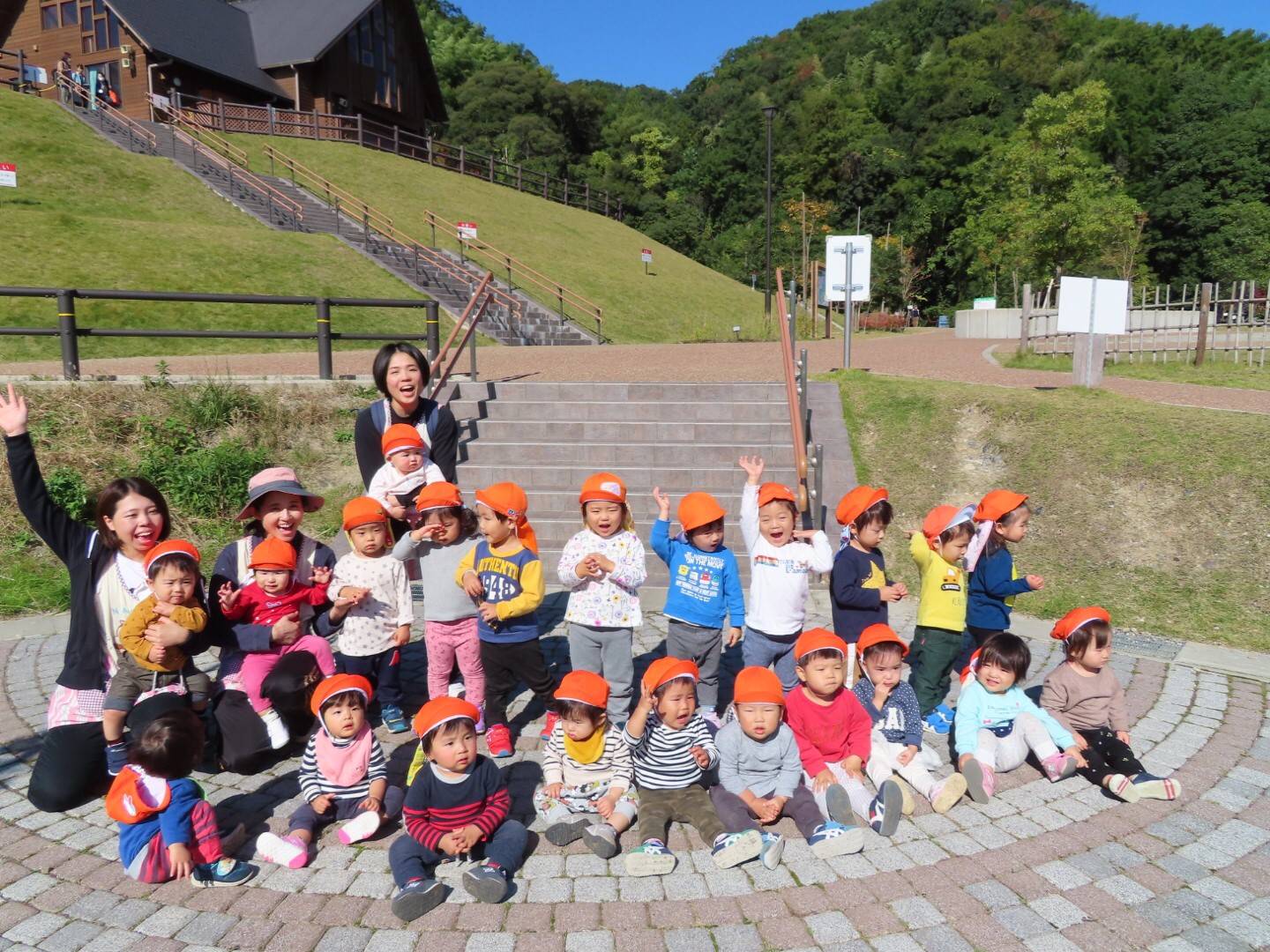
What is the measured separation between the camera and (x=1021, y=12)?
86.7 m

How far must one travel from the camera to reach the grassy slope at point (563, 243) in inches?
1108

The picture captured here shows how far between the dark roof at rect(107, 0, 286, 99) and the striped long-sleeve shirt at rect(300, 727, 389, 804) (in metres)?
40.0

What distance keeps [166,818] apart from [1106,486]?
798 centimetres

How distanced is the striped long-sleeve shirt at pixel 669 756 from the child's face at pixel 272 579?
6.62 ft

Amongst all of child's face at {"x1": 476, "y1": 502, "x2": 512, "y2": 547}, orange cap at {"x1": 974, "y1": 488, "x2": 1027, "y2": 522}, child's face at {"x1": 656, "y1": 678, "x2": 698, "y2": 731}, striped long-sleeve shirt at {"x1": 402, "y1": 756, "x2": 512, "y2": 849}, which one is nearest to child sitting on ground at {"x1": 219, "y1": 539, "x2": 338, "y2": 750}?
child's face at {"x1": 476, "y1": 502, "x2": 512, "y2": 547}

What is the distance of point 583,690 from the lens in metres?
3.81

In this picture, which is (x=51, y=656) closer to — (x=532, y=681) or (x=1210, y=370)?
(x=532, y=681)

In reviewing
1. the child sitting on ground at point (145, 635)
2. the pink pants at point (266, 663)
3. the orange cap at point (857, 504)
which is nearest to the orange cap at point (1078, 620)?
the orange cap at point (857, 504)

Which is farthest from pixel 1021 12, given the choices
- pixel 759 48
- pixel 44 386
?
pixel 44 386

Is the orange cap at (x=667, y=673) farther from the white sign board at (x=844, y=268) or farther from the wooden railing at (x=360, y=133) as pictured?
the wooden railing at (x=360, y=133)

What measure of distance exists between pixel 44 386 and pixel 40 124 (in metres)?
24.4

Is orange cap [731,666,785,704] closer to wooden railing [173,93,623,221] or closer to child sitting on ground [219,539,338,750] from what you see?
child sitting on ground [219,539,338,750]

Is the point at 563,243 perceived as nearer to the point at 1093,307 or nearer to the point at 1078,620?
the point at 1093,307

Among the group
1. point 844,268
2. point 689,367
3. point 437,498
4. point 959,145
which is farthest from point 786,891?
point 959,145
